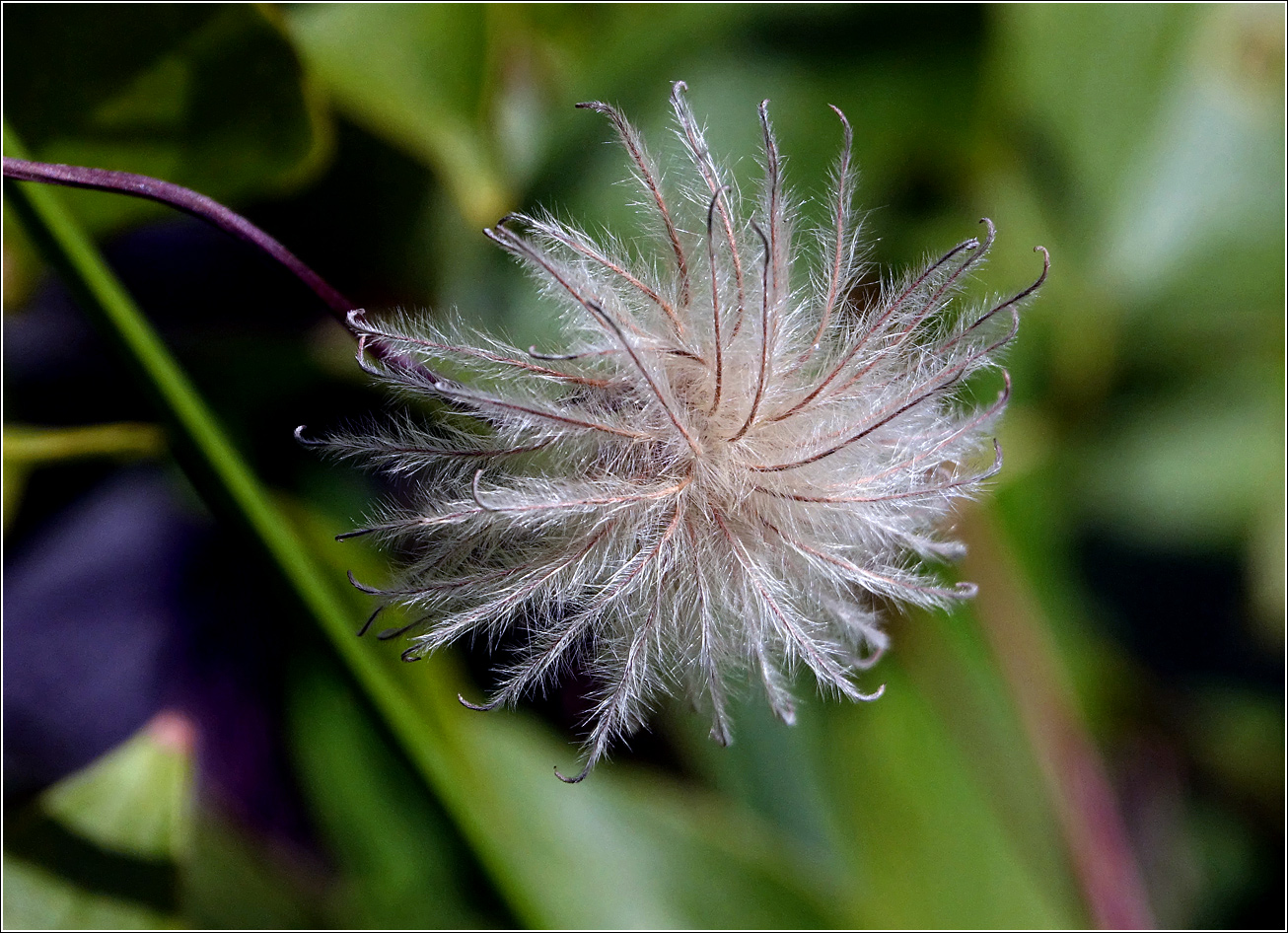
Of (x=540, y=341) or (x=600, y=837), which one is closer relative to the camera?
(x=540, y=341)

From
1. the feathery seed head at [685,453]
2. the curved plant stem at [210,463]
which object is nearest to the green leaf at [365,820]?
the curved plant stem at [210,463]

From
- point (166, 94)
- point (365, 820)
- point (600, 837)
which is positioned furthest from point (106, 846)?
point (166, 94)

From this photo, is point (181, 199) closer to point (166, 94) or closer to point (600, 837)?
point (166, 94)

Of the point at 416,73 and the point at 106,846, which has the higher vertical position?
the point at 416,73

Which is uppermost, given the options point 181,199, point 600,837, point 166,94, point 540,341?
point 166,94

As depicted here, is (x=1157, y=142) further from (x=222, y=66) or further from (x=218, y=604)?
(x=218, y=604)

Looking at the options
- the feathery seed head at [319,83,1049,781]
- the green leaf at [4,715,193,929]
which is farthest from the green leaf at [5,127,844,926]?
the feathery seed head at [319,83,1049,781]

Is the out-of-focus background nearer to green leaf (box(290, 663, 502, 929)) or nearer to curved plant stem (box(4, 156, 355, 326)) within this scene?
green leaf (box(290, 663, 502, 929))
